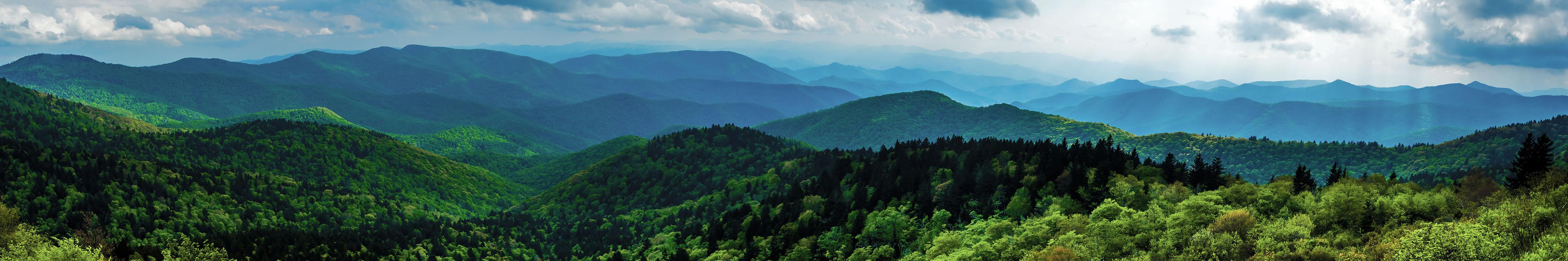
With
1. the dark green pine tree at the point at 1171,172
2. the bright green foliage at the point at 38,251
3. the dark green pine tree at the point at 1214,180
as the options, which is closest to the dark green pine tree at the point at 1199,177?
the dark green pine tree at the point at 1214,180

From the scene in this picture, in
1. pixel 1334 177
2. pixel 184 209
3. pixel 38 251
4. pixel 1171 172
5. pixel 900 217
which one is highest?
pixel 1334 177

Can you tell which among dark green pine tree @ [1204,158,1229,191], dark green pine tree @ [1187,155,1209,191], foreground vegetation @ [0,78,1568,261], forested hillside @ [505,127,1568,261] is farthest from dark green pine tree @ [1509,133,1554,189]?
dark green pine tree @ [1187,155,1209,191]

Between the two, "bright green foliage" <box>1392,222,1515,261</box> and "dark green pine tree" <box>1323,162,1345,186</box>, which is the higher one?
"dark green pine tree" <box>1323,162,1345,186</box>

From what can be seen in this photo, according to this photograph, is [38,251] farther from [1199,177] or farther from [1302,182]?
[1302,182]

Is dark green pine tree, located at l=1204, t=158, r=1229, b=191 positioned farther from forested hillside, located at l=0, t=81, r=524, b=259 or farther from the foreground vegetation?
forested hillside, located at l=0, t=81, r=524, b=259

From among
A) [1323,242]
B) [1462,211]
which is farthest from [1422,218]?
[1323,242]

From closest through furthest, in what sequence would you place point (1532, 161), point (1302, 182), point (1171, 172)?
1. point (1532, 161)
2. point (1302, 182)
3. point (1171, 172)

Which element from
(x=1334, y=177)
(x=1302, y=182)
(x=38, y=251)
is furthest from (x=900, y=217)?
(x=38, y=251)

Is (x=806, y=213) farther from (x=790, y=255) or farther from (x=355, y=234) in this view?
(x=355, y=234)

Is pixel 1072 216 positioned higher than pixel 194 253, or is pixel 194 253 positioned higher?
pixel 1072 216

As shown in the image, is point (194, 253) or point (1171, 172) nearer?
point (194, 253)
